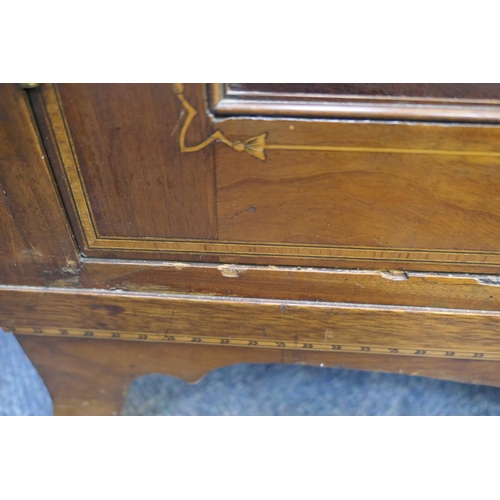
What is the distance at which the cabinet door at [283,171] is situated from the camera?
1.38 feet

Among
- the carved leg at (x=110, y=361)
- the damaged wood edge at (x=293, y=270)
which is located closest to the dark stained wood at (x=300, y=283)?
the damaged wood edge at (x=293, y=270)

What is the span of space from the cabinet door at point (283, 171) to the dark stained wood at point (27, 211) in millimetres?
16

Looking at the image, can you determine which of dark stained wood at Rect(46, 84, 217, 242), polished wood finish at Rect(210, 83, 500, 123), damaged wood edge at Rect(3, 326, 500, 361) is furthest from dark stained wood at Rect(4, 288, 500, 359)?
polished wood finish at Rect(210, 83, 500, 123)

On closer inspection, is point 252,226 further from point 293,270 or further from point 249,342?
point 249,342

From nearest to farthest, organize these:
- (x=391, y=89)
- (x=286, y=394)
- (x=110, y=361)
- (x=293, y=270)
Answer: (x=391, y=89), (x=293, y=270), (x=110, y=361), (x=286, y=394)

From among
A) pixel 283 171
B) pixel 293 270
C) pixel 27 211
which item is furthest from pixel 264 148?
pixel 27 211

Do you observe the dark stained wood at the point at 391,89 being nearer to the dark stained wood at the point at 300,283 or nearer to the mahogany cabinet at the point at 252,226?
the mahogany cabinet at the point at 252,226

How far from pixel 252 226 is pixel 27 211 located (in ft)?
0.78

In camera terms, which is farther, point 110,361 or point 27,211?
point 110,361

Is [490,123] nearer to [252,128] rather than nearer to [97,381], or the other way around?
[252,128]

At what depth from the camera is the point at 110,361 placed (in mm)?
664

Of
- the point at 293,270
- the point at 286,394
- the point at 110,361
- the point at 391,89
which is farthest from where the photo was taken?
the point at 286,394
